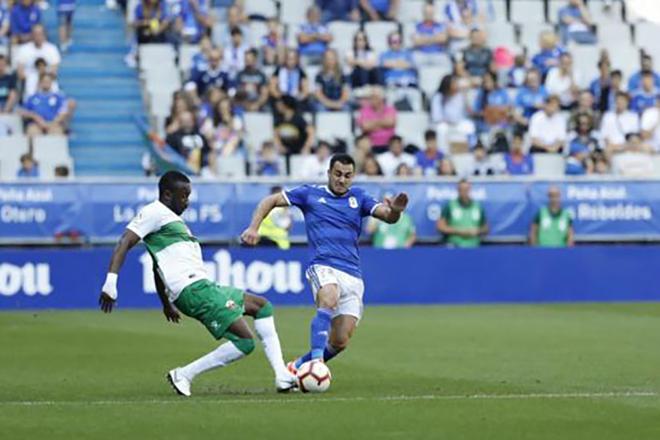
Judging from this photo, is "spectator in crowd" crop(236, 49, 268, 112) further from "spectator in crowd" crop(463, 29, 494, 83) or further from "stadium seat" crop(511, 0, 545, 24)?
"stadium seat" crop(511, 0, 545, 24)

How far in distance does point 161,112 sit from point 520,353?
1303 cm

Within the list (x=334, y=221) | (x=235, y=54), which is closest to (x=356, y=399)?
(x=334, y=221)

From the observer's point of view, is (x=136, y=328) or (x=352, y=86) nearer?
(x=136, y=328)

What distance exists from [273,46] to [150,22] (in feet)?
7.40

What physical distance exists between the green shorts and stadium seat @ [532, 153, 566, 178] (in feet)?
53.6

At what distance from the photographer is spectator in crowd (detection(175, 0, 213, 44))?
102ft

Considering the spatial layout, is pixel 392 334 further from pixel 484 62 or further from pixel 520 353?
pixel 484 62

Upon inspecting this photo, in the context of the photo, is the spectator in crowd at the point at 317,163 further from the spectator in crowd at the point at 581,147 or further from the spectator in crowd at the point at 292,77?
the spectator in crowd at the point at 581,147

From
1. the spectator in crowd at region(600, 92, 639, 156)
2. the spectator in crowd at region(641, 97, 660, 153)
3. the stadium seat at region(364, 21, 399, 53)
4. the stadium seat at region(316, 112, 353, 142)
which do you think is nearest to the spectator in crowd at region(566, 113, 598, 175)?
the spectator in crowd at region(600, 92, 639, 156)

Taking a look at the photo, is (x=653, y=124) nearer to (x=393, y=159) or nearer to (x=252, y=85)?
(x=393, y=159)

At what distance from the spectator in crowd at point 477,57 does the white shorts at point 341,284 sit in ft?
56.0

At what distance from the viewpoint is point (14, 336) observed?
20.8 meters

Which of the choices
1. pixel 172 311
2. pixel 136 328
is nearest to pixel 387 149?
pixel 136 328

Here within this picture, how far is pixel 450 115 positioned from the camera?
99.8ft
